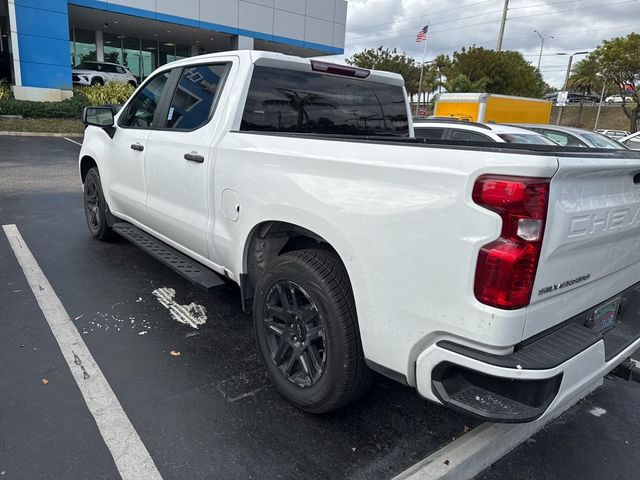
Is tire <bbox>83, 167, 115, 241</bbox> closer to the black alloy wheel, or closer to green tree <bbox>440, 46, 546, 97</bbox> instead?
the black alloy wheel

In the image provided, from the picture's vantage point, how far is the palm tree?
3.42 meters

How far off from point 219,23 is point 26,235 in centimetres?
2337

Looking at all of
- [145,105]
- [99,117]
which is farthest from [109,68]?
[145,105]

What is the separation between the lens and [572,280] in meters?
2.08

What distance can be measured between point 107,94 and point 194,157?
20.0 m

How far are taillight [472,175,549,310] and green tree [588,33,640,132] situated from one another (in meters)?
36.4

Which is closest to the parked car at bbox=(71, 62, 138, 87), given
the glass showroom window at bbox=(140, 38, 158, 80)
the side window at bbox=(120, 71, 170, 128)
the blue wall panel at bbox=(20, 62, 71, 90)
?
the blue wall panel at bbox=(20, 62, 71, 90)

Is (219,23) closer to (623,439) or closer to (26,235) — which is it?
(26,235)

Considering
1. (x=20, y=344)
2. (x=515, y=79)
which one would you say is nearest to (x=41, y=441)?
(x=20, y=344)

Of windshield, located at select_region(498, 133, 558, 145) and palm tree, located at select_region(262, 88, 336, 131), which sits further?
windshield, located at select_region(498, 133, 558, 145)

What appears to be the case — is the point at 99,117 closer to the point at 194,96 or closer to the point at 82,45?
the point at 194,96

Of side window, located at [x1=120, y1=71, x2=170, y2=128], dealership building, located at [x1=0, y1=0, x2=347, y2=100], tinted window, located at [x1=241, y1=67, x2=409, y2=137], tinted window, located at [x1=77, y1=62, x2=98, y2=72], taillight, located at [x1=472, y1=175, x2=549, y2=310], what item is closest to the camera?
taillight, located at [x1=472, y1=175, x2=549, y2=310]

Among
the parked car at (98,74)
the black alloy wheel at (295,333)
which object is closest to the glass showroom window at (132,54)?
the parked car at (98,74)

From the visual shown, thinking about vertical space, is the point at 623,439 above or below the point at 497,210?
below
